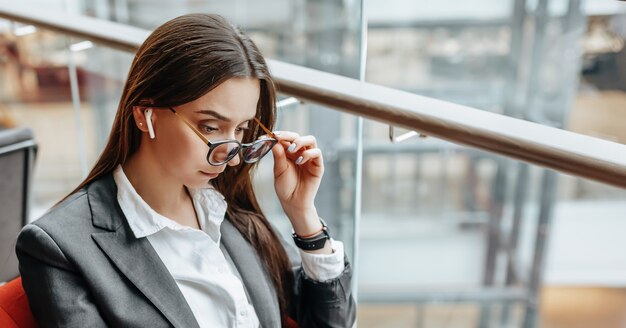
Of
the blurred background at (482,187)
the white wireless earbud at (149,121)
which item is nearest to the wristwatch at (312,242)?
the white wireless earbud at (149,121)

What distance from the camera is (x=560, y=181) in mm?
10141

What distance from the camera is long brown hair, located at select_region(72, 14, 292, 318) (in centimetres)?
112

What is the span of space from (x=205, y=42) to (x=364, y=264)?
8.28 metres

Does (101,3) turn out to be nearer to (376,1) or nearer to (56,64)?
(56,64)

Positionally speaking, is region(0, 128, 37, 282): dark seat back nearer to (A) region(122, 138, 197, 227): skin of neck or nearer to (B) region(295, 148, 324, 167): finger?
(A) region(122, 138, 197, 227): skin of neck

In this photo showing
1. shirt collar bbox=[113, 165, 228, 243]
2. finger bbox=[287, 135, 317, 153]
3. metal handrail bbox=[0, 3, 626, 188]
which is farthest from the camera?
finger bbox=[287, 135, 317, 153]

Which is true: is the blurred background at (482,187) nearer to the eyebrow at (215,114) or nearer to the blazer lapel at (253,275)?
the blazer lapel at (253,275)

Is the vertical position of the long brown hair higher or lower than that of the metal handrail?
higher

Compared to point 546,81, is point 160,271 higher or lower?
higher

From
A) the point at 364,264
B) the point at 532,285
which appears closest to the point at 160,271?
the point at 364,264

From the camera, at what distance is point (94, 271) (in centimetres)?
112

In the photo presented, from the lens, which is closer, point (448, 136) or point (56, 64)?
point (448, 136)

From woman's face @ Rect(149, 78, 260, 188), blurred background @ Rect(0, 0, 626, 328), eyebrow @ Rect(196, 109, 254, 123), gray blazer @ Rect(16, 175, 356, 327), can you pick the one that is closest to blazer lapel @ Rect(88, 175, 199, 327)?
gray blazer @ Rect(16, 175, 356, 327)

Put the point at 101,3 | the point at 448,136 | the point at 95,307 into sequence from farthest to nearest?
the point at 101,3 → the point at 448,136 → the point at 95,307
